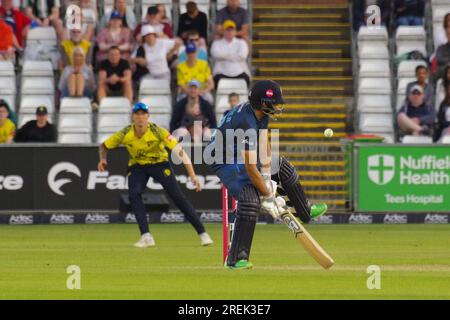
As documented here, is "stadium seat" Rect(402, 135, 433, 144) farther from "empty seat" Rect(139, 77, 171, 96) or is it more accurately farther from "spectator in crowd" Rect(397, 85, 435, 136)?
"empty seat" Rect(139, 77, 171, 96)

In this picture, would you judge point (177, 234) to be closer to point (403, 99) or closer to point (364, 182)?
point (364, 182)

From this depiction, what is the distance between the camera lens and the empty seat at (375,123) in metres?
22.3

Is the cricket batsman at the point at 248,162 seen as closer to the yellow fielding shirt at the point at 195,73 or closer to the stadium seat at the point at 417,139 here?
the stadium seat at the point at 417,139

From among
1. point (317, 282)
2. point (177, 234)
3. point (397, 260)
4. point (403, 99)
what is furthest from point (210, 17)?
point (317, 282)

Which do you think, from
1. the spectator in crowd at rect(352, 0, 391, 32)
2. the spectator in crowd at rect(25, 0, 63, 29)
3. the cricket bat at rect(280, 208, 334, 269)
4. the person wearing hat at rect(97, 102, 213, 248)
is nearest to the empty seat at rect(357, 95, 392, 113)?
the spectator in crowd at rect(352, 0, 391, 32)

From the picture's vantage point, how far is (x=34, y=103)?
2256cm

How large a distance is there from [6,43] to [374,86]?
5868 mm

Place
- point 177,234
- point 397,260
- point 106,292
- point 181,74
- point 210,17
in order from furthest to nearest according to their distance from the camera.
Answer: point 210,17, point 181,74, point 177,234, point 397,260, point 106,292

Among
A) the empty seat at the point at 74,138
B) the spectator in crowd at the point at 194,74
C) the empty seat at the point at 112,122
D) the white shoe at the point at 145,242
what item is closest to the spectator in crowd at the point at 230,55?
the spectator in crowd at the point at 194,74

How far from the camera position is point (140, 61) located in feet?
74.7

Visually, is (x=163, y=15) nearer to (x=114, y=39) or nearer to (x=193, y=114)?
(x=114, y=39)

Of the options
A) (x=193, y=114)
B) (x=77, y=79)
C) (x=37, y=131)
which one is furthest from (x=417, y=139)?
(x=37, y=131)

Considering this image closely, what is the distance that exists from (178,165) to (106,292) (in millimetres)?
9522

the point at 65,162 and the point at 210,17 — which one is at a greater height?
the point at 210,17
